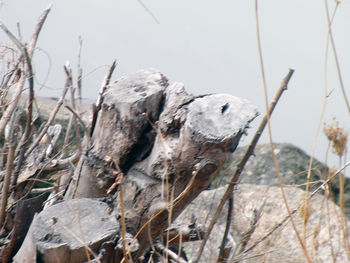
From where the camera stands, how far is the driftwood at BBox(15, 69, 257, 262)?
61.1 inches

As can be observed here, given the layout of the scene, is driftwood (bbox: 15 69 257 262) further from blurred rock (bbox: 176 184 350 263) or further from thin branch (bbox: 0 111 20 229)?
blurred rock (bbox: 176 184 350 263)

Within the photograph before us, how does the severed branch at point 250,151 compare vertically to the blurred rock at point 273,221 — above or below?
above

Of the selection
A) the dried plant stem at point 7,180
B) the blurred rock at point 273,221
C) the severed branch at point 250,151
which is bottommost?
the blurred rock at point 273,221

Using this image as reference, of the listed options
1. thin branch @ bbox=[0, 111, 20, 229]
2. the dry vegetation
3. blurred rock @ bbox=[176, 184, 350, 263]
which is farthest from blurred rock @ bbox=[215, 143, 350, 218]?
thin branch @ bbox=[0, 111, 20, 229]

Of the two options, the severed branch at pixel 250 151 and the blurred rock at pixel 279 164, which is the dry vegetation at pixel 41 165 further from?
the blurred rock at pixel 279 164

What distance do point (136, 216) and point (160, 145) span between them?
257 millimetres

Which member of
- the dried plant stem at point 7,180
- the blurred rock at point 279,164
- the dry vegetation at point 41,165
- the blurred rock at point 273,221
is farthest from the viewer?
the blurred rock at point 279,164

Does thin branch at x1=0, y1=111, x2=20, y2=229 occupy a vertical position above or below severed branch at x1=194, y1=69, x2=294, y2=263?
below

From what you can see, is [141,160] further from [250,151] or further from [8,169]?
[8,169]

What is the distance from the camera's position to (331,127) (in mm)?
1338

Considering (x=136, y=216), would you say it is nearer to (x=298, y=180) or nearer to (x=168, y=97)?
(x=168, y=97)

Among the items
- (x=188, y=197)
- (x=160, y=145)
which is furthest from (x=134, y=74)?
(x=188, y=197)

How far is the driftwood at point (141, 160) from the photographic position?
1.55 meters

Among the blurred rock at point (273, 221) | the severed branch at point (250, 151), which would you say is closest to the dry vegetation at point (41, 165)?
the severed branch at point (250, 151)
